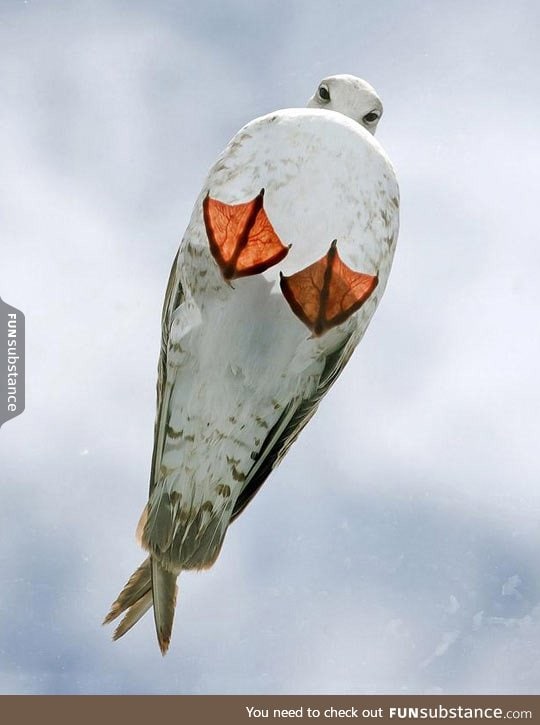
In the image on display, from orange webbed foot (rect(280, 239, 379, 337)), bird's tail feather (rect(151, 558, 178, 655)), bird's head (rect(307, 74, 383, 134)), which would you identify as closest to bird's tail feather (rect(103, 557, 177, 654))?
bird's tail feather (rect(151, 558, 178, 655))

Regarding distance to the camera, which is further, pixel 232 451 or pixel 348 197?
pixel 232 451

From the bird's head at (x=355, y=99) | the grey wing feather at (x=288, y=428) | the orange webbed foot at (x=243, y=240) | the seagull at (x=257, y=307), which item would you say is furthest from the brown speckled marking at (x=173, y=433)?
the bird's head at (x=355, y=99)

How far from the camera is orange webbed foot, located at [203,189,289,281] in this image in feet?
14.9

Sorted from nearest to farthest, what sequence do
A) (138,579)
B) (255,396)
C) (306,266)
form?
(306,266) < (255,396) < (138,579)

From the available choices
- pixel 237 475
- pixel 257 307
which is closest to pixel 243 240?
pixel 257 307

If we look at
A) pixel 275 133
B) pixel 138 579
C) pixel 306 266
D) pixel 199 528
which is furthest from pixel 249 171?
pixel 138 579

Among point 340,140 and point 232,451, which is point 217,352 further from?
point 340,140

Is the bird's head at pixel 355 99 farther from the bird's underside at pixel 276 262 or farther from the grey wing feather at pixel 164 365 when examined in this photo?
the grey wing feather at pixel 164 365

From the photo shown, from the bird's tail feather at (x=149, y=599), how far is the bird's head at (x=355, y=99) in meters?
2.45

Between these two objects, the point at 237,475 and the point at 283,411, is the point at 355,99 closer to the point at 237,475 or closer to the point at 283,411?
the point at 283,411

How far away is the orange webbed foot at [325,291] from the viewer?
4.55m

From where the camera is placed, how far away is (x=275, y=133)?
4.73 metres

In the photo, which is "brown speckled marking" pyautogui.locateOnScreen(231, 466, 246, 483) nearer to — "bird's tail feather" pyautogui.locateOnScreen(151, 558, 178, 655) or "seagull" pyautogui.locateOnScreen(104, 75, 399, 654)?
"seagull" pyautogui.locateOnScreen(104, 75, 399, 654)

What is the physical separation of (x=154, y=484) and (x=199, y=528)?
0.32 metres
